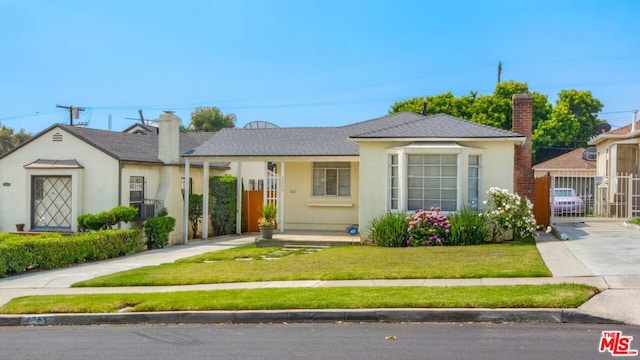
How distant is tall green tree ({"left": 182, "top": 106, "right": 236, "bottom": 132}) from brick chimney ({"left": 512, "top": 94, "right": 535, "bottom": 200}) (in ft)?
147

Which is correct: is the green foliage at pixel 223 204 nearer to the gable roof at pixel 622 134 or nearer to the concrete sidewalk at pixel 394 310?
the concrete sidewalk at pixel 394 310

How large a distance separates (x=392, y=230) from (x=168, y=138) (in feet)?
34.7

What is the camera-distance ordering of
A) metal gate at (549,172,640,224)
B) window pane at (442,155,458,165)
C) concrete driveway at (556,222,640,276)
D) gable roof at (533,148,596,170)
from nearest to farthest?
concrete driveway at (556,222,640,276) → window pane at (442,155,458,165) → metal gate at (549,172,640,224) → gable roof at (533,148,596,170)

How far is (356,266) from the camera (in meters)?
14.0

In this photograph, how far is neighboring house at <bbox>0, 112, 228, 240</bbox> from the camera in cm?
2277

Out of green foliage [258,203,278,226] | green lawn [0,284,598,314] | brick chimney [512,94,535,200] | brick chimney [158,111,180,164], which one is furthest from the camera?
brick chimney [158,111,180,164]

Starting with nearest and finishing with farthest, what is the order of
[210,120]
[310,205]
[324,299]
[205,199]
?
[324,299] → [205,199] → [310,205] → [210,120]

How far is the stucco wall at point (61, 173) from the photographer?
2272cm

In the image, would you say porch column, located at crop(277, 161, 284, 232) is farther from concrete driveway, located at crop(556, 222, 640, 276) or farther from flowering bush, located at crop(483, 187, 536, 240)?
concrete driveway, located at crop(556, 222, 640, 276)

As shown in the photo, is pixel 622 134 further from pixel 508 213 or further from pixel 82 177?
pixel 82 177

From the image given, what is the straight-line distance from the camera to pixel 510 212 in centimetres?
1752

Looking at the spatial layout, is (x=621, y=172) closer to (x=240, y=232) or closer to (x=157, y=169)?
(x=240, y=232)

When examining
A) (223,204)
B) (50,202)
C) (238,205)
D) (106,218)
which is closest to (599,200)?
(238,205)

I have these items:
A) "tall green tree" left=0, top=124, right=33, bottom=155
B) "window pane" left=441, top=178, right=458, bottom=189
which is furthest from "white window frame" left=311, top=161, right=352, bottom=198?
"tall green tree" left=0, top=124, right=33, bottom=155
